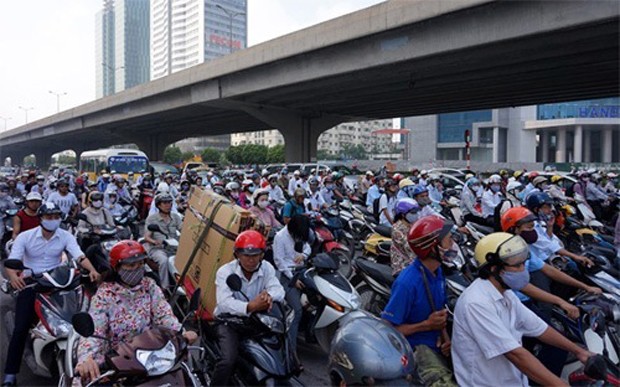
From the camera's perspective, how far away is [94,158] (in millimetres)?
30641

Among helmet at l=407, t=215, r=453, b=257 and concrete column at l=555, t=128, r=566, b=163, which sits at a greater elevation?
concrete column at l=555, t=128, r=566, b=163

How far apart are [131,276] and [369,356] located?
69.8 inches

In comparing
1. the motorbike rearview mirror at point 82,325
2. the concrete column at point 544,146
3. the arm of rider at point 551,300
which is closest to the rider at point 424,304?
the arm of rider at point 551,300

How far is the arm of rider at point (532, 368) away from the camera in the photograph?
8.08 ft

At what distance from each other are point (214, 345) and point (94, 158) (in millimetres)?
29780

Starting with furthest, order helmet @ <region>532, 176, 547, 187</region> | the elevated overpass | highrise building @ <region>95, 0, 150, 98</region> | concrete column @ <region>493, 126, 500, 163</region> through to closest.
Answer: highrise building @ <region>95, 0, 150, 98</region>, concrete column @ <region>493, 126, 500, 163</region>, the elevated overpass, helmet @ <region>532, 176, 547, 187</region>

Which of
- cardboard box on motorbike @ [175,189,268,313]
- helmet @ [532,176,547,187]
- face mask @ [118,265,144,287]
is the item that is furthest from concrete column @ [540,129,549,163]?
face mask @ [118,265,144,287]

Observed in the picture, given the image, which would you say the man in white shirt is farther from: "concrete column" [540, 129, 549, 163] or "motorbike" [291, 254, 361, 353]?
"concrete column" [540, 129, 549, 163]

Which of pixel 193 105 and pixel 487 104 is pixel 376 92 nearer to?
pixel 487 104

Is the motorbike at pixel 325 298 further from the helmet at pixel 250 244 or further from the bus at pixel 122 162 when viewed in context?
the bus at pixel 122 162

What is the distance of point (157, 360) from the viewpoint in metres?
2.76

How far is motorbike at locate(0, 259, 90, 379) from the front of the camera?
4.14m

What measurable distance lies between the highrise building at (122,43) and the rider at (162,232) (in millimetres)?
134399

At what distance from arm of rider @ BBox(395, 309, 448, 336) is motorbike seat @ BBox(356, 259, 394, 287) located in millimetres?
2181
